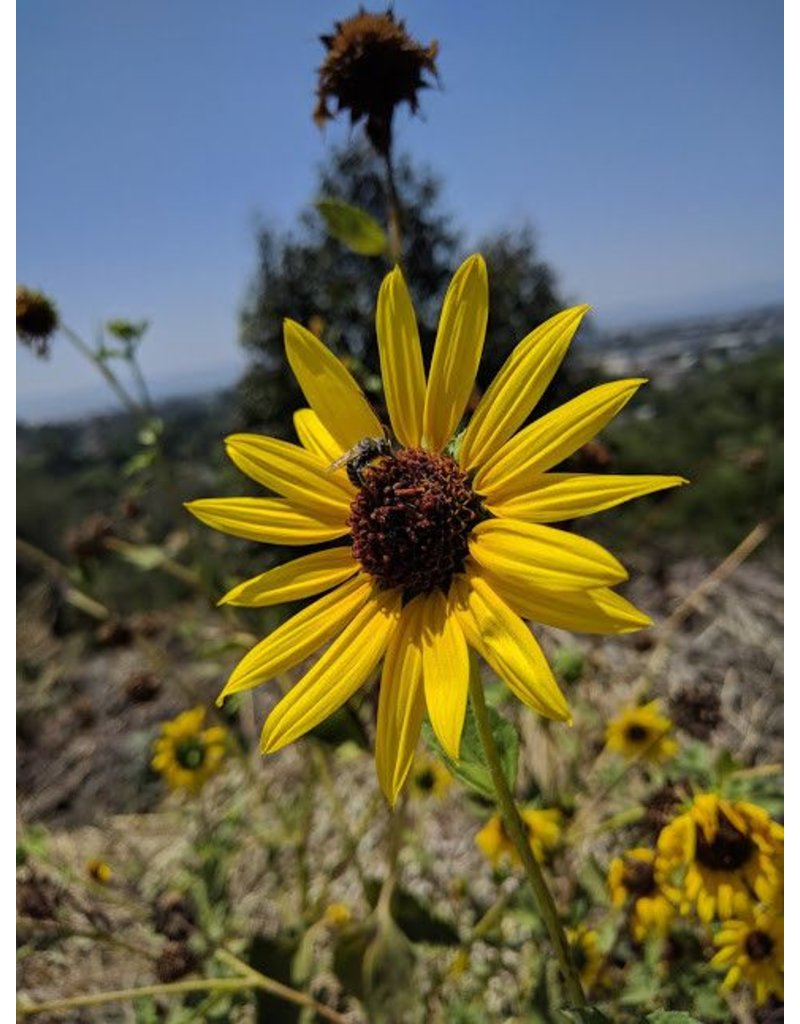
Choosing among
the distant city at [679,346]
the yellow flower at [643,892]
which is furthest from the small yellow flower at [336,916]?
the distant city at [679,346]

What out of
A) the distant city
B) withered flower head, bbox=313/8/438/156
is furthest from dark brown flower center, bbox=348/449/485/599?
the distant city

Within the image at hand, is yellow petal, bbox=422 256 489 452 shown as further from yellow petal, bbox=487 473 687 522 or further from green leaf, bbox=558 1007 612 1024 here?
green leaf, bbox=558 1007 612 1024

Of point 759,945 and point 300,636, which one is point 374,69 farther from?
point 759,945

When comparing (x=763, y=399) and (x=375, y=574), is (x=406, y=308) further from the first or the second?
(x=763, y=399)

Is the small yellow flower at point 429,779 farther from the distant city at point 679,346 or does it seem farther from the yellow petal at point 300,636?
the distant city at point 679,346

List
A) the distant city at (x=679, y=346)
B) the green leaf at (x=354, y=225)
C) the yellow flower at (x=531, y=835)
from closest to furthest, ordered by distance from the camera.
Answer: the green leaf at (x=354, y=225) → the yellow flower at (x=531, y=835) → the distant city at (x=679, y=346)

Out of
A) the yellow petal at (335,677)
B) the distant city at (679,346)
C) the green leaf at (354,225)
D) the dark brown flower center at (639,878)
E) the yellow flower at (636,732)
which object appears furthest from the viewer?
the distant city at (679,346)
